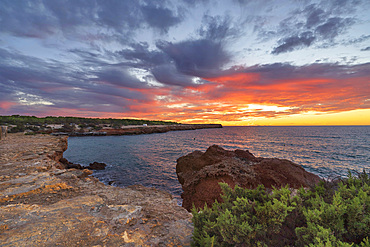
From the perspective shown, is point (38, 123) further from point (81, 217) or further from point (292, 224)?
point (292, 224)

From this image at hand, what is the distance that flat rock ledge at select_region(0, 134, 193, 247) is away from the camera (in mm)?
3025

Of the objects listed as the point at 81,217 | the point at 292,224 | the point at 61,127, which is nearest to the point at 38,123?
the point at 61,127

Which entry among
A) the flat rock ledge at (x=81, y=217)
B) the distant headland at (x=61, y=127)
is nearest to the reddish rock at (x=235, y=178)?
the flat rock ledge at (x=81, y=217)

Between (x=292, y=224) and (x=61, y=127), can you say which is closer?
(x=292, y=224)

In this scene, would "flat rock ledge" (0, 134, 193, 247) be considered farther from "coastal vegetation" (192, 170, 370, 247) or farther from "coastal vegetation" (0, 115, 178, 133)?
"coastal vegetation" (0, 115, 178, 133)

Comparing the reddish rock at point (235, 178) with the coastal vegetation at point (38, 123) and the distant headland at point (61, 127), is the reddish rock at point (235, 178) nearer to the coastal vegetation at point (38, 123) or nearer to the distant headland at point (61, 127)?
the distant headland at point (61, 127)

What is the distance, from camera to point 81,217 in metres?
3.72

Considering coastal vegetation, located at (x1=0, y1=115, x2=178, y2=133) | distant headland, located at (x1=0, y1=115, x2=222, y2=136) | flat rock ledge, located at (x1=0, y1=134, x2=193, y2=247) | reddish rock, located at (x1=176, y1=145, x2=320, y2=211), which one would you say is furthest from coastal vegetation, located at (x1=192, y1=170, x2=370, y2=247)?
coastal vegetation, located at (x1=0, y1=115, x2=178, y2=133)

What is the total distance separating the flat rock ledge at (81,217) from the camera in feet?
9.93

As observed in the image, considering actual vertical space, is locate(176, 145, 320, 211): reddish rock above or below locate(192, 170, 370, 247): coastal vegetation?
below

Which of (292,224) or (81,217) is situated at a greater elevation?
(292,224)

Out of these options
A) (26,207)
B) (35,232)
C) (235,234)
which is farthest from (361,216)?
(26,207)

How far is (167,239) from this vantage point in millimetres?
3211

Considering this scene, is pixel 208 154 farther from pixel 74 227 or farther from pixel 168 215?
pixel 74 227
